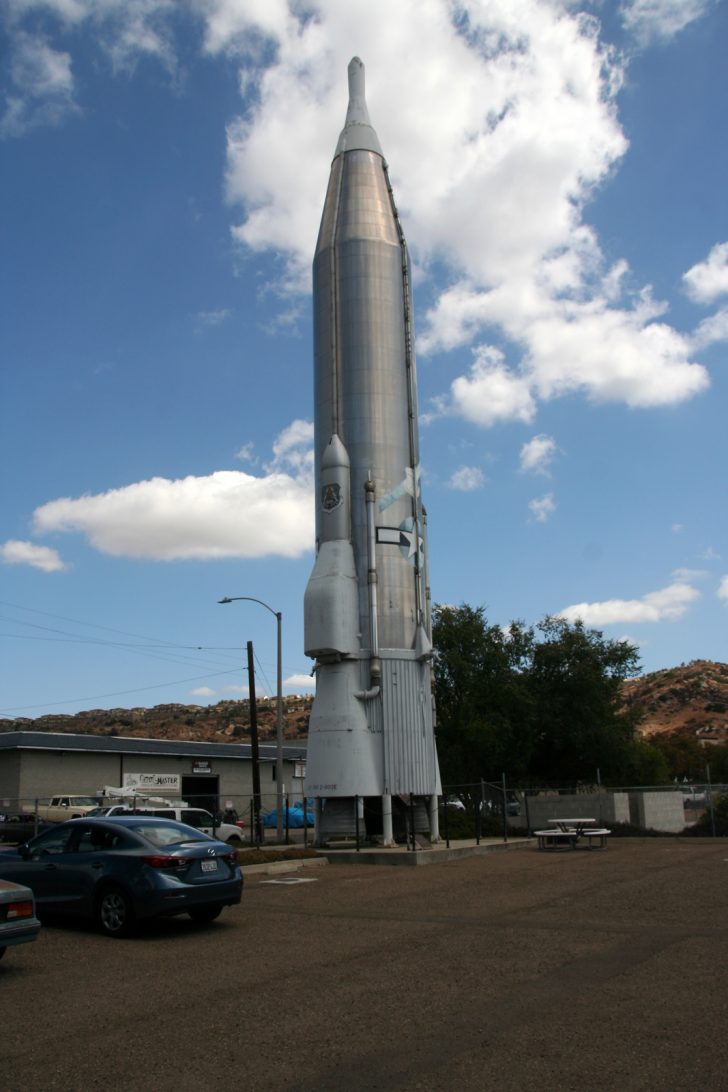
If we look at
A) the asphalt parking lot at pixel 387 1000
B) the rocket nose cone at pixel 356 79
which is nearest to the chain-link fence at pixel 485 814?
the asphalt parking lot at pixel 387 1000

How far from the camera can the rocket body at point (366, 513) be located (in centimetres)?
2453

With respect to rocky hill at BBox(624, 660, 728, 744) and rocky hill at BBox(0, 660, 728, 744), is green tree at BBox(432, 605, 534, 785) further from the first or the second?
rocky hill at BBox(624, 660, 728, 744)

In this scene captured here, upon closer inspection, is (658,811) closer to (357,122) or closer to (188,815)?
(188,815)

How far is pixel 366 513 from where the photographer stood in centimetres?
2569

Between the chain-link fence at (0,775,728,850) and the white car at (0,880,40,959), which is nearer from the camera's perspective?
the white car at (0,880,40,959)

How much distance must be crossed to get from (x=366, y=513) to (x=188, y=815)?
10.8 meters

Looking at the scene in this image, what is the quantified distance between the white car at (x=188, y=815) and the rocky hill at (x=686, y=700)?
70.5m

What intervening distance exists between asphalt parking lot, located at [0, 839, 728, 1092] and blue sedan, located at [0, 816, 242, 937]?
35cm

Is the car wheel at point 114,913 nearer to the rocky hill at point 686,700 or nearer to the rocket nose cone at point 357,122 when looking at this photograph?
the rocket nose cone at point 357,122

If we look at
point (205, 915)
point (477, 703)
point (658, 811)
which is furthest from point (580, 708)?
point (205, 915)

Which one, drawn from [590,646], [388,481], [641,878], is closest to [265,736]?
[590,646]

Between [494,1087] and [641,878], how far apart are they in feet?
39.0

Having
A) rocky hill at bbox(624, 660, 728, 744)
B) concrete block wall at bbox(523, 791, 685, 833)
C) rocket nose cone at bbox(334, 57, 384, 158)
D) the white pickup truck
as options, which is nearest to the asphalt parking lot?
concrete block wall at bbox(523, 791, 685, 833)

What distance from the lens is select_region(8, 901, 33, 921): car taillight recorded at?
27.4 feet
